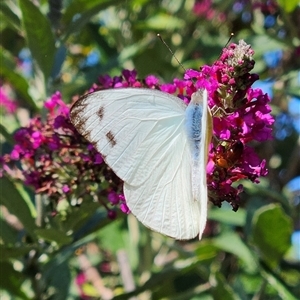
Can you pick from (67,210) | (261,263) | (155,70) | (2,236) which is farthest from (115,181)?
(155,70)

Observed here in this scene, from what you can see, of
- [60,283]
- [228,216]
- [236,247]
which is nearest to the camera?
[60,283]

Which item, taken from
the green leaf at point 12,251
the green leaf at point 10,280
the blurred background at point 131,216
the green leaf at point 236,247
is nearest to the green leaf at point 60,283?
the blurred background at point 131,216

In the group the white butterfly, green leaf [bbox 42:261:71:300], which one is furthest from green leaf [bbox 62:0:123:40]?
green leaf [bbox 42:261:71:300]

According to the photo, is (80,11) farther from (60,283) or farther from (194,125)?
(60,283)

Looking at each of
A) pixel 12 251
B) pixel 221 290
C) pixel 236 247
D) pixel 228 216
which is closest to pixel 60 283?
pixel 12 251

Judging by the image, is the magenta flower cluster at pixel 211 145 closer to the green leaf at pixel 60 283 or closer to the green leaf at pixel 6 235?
the green leaf at pixel 6 235

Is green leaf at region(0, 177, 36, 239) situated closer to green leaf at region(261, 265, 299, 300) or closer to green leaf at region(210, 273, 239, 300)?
green leaf at region(210, 273, 239, 300)
